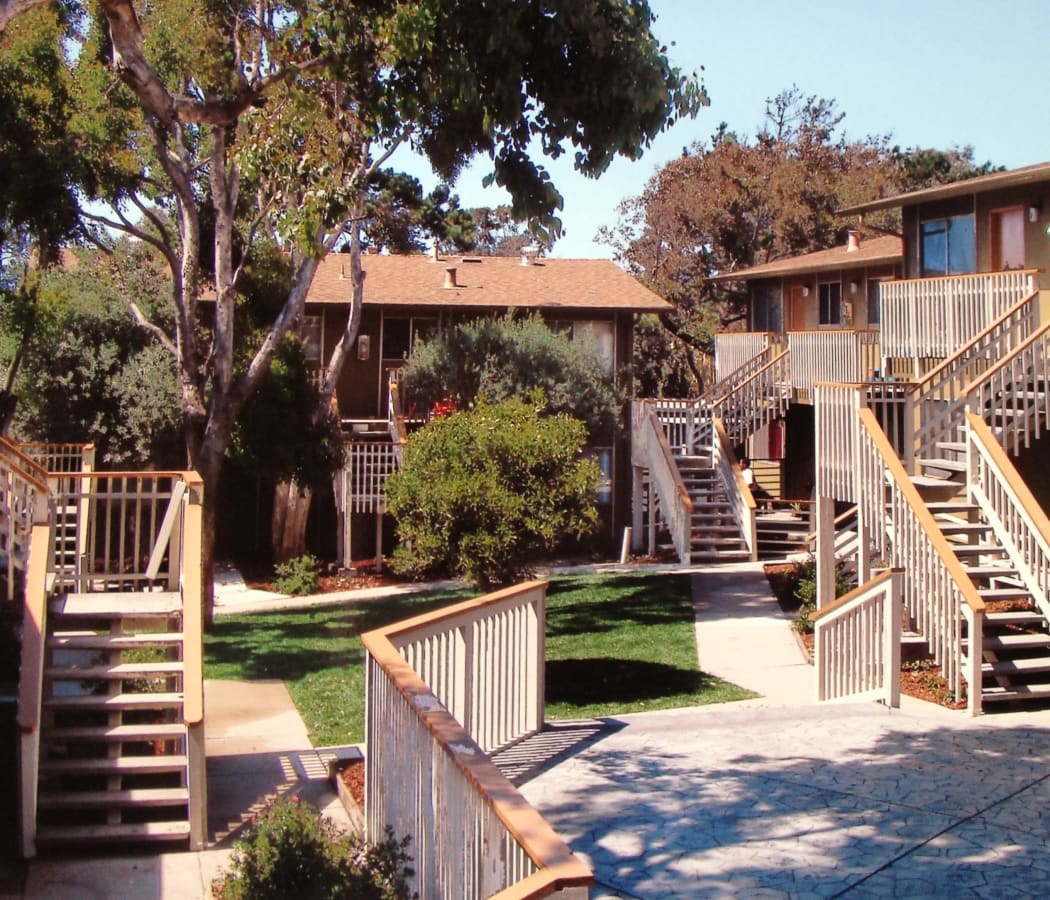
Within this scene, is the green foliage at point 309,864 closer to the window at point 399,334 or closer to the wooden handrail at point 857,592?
the wooden handrail at point 857,592

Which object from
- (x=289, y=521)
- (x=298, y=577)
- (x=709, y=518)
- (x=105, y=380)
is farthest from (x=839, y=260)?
(x=105, y=380)

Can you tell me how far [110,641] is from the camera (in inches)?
398

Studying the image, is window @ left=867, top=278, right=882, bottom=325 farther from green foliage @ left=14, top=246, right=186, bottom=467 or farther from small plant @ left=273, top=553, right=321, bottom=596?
green foliage @ left=14, top=246, right=186, bottom=467

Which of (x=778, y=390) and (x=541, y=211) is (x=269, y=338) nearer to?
(x=541, y=211)

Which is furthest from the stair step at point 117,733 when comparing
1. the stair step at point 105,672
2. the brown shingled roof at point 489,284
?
the brown shingled roof at point 489,284

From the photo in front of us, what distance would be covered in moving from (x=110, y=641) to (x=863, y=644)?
644 centimetres

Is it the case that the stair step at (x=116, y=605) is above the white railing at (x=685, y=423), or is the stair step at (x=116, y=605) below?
below

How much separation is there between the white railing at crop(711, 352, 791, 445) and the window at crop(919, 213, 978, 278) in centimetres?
546

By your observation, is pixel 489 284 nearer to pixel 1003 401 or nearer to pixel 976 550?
pixel 1003 401

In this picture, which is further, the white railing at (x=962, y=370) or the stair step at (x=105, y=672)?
the white railing at (x=962, y=370)

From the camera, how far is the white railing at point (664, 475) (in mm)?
23766

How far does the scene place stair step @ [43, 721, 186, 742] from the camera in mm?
9445

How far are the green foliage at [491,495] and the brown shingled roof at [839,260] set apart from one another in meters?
17.2

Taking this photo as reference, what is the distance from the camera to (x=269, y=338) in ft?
63.4
